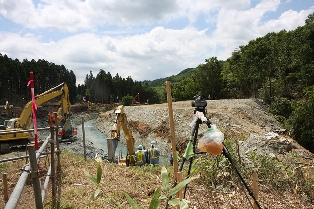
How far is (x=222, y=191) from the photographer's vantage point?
12.0 ft

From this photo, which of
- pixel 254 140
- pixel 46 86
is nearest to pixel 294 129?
pixel 254 140

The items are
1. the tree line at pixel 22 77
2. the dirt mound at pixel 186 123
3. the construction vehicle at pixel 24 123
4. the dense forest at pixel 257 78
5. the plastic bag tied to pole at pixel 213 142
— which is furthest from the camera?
the tree line at pixel 22 77

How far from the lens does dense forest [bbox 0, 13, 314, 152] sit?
19.9 metres

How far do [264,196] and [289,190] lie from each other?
65cm

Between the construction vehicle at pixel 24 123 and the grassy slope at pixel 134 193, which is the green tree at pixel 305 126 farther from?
the construction vehicle at pixel 24 123

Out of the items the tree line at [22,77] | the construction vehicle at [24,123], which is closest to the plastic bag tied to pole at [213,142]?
the construction vehicle at [24,123]

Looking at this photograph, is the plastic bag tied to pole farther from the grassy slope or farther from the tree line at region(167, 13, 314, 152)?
the tree line at region(167, 13, 314, 152)

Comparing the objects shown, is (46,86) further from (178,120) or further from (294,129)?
(294,129)

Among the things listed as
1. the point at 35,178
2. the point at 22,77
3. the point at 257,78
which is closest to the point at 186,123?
the point at 257,78

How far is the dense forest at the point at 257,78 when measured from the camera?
65.4 feet

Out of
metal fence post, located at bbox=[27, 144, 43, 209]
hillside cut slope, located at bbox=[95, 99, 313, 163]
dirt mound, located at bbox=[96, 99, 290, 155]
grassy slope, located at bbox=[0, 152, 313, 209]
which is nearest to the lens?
metal fence post, located at bbox=[27, 144, 43, 209]

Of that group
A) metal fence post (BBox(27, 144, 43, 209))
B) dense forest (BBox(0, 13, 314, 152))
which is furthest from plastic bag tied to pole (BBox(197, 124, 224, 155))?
dense forest (BBox(0, 13, 314, 152))

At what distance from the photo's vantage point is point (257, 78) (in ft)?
81.8

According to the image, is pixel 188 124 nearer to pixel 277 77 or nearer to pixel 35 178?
pixel 35 178
